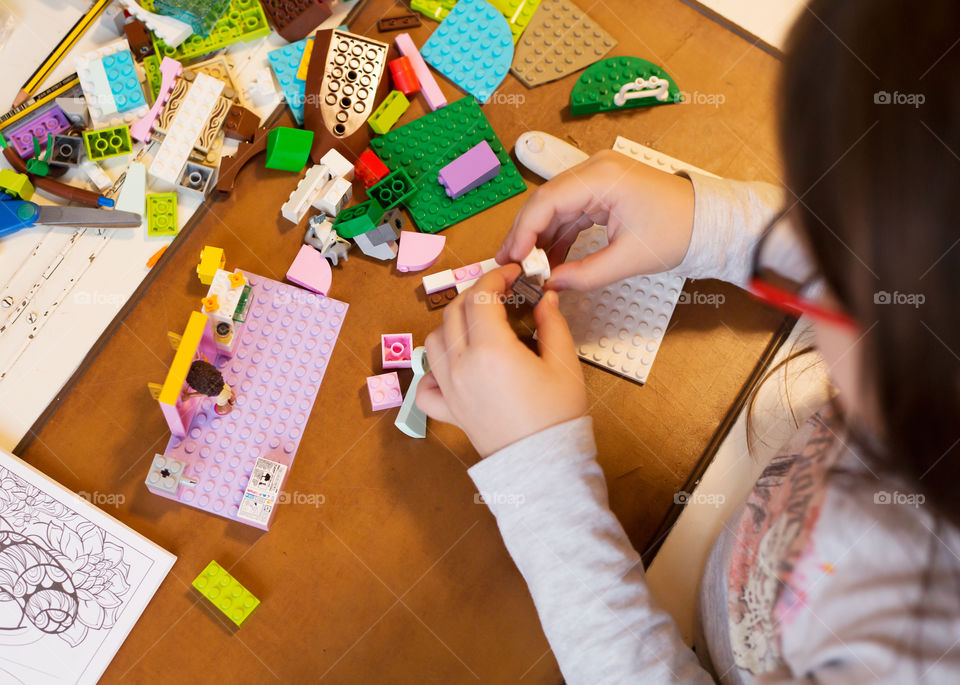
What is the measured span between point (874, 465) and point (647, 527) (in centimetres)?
34

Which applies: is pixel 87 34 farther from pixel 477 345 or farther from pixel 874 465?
pixel 874 465

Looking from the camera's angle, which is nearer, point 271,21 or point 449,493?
point 449,493

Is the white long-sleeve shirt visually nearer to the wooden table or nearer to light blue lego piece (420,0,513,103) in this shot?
the wooden table

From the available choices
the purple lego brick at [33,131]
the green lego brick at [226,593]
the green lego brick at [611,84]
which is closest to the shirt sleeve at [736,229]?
the green lego brick at [611,84]

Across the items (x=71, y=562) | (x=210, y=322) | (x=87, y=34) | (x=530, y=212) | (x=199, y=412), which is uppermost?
(x=87, y=34)

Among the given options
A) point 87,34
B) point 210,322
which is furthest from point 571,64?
point 87,34

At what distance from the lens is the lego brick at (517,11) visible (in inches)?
36.2

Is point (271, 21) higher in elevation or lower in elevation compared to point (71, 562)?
higher

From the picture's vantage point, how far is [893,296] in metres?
0.34

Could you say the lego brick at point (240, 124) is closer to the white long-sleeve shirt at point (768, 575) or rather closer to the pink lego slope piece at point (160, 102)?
the pink lego slope piece at point (160, 102)

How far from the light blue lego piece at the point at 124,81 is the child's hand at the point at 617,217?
24.4 inches

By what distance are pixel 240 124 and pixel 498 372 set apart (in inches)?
22.5

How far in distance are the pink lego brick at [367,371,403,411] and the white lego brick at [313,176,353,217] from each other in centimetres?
25

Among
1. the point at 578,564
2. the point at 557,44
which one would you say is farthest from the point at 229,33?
the point at 578,564
